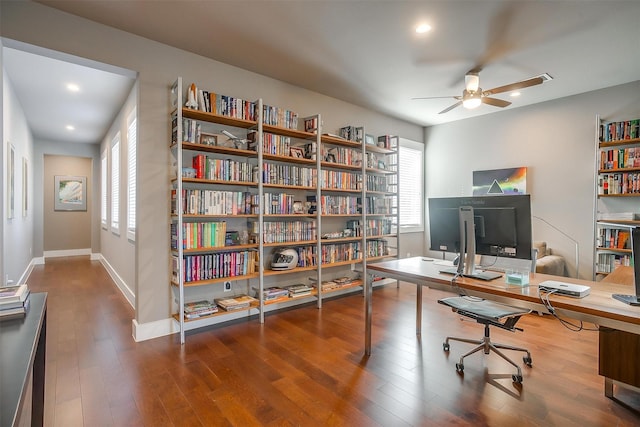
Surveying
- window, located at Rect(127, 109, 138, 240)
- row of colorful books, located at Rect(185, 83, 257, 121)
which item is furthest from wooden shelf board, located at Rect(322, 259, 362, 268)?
window, located at Rect(127, 109, 138, 240)

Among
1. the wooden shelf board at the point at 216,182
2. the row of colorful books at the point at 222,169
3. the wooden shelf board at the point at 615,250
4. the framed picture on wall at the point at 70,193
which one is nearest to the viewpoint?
the wooden shelf board at the point at 216,182

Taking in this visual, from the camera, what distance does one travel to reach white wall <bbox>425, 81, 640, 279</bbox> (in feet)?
14.2

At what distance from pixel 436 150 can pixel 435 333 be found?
3928mm

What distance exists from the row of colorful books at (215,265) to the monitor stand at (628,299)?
9.66 ft

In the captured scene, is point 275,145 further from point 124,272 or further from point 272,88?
point 124,272

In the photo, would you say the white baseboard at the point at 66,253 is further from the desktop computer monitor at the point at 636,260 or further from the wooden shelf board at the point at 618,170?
the wooden shelf board at the point at 618,170

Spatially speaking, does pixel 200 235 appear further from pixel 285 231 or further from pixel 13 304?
pixel 13 304

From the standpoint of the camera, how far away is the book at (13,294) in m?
1.43

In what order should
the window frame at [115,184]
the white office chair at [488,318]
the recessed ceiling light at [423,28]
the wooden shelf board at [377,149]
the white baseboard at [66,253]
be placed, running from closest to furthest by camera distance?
the white office chair at [488,318], the recessed ceiling light at [423,28], the wooden shelf board at [377,149], the window frame at [115,184], the white baseboard at [66,253]

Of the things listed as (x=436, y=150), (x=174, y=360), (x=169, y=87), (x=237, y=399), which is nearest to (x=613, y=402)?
(x=237, y=399)

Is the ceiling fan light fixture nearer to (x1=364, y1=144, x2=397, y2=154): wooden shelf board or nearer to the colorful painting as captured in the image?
(x1=364, y1=144, x2=397, y2=154): wooden shelf board

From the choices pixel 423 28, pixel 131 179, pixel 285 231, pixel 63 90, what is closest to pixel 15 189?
pixel 63 90

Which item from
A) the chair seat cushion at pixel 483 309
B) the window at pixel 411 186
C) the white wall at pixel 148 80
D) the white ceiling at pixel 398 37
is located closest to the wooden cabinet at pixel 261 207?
the white wall at pixel 148 80

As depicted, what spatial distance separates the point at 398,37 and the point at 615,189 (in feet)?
11.2
